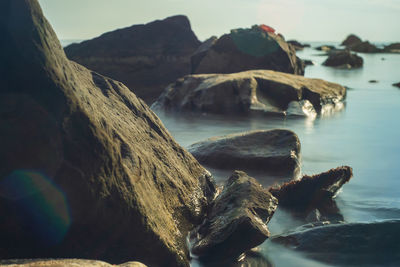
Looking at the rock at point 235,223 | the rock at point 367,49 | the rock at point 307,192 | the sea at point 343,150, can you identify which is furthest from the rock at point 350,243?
the rock at point 367,49

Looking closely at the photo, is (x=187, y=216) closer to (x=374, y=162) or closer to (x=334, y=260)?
(x=334, y=260)

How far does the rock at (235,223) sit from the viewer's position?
4.22 metres

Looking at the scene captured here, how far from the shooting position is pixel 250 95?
15.3 metres

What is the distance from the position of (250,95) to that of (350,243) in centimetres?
1084

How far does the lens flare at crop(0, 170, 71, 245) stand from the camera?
3.22m

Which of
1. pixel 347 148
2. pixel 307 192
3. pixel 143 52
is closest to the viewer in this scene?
pixel 307 192

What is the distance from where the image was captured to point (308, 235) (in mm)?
4836

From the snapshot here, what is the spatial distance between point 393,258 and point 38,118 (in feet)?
→ 10.6

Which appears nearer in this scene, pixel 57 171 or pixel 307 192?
pixel 57 171

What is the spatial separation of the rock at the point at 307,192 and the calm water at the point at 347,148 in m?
0.26

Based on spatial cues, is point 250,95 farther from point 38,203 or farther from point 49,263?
point 49,263

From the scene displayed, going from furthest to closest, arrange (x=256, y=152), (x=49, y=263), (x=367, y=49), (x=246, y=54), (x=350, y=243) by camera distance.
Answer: (x=367, y=49) < (x=246, y=54) < (x=256, y=152) < (x=350, y=243) < (x=49, y=263)

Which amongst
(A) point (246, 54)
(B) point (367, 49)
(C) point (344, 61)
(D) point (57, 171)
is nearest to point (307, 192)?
(D) point (57, 171)

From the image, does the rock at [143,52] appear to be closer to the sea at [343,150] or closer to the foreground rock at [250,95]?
the foreground rock at [250,95]
